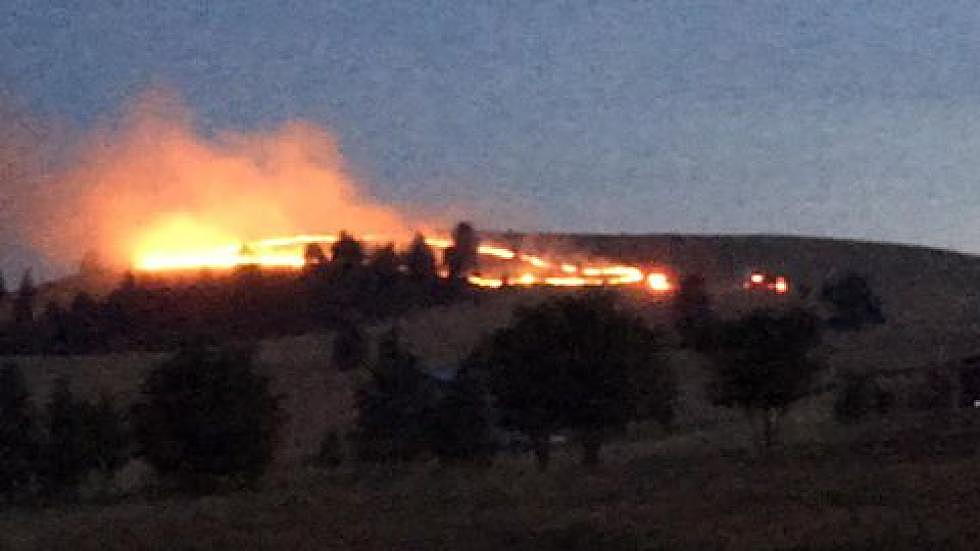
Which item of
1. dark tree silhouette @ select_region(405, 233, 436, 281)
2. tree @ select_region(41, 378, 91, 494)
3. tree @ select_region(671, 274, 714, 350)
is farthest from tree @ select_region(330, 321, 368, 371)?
tree @ select_region(41, 378, 91, 494)

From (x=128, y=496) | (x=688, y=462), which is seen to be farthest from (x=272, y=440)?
(x=688, y=462)

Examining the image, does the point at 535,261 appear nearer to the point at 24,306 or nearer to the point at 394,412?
the point at 24,306

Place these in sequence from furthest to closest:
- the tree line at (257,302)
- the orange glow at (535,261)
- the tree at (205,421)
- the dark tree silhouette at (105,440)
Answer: the orange glow at (535,261) → the tree line at (257,302) → the dark tree silhouette at (105,440) → the tree at (205,421)

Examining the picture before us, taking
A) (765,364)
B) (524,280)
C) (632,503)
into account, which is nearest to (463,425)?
(765,364)

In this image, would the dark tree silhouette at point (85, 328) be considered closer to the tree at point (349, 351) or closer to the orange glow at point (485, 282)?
the tree at point (349, 351)

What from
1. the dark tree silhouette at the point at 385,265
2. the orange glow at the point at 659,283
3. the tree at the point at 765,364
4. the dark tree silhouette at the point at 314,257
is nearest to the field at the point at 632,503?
the tree at the point at 765,364

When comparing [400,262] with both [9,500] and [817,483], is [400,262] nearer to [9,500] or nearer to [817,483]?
[9,500]

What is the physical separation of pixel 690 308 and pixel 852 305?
46.1 feet

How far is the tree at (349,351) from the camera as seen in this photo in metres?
97.4

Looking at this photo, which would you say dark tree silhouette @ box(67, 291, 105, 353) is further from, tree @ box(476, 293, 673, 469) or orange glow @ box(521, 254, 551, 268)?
tree @ box(476, 293, 673, 469)

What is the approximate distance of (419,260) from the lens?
122m

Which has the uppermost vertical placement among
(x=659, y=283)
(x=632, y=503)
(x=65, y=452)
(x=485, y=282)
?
(x=659, y=283)

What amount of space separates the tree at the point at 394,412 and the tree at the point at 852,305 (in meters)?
55.0

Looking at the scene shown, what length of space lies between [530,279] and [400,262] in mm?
16925
